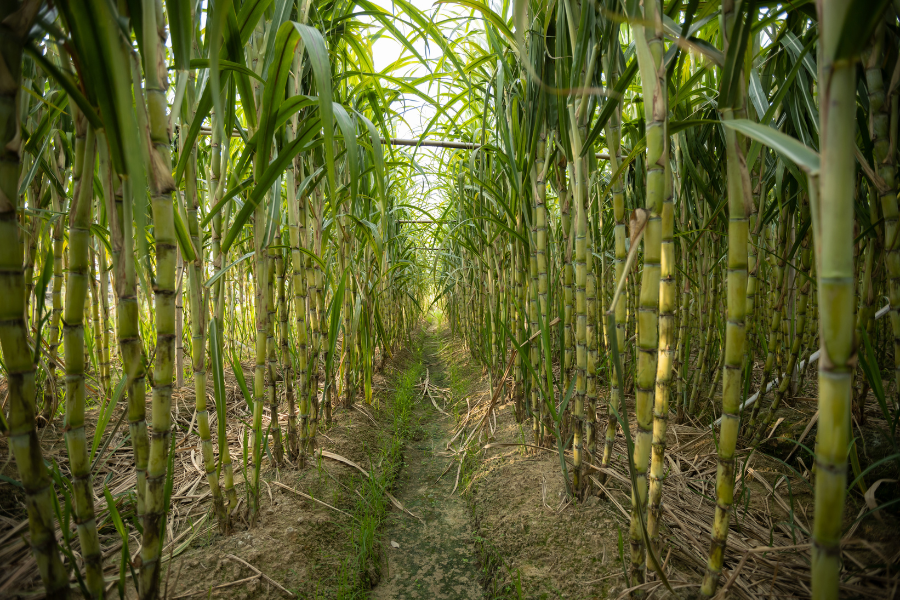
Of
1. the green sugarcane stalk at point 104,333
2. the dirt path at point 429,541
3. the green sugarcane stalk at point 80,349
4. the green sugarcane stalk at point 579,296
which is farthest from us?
the green sugarcane stalk at point 104,333

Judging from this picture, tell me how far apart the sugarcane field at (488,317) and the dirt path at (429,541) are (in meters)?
0.01

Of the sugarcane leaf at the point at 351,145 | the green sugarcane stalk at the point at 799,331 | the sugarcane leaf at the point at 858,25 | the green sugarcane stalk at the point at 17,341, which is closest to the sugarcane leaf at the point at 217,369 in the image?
the green sugarcane stalk at the point at 17,341

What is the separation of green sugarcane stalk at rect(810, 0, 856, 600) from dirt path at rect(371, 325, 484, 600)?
98 cm

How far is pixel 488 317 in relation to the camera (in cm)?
164

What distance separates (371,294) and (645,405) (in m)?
1.39

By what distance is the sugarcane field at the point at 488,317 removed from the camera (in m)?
0.47

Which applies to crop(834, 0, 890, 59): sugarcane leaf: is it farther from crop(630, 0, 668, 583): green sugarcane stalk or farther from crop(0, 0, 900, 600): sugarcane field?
crop(630, 0, 668, 583): green sugarcane stalk

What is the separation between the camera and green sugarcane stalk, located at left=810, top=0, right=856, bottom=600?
1.11ft

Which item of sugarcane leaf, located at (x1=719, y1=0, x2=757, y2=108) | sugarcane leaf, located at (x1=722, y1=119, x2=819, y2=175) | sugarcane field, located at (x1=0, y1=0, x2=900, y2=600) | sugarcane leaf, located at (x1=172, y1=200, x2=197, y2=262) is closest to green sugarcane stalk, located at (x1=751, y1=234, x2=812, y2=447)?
sugarcane field, located at (x1=0, y1=0, x2=900, y2=600)

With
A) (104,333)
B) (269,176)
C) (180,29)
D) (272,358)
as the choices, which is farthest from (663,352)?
(104,333)

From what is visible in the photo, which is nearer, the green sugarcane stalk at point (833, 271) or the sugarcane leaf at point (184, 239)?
the green sugarcane stalk at point (833, 271)

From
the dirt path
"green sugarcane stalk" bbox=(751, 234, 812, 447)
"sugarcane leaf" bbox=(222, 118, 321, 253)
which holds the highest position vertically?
"sugarcane leaf" bbox=(222, 118, 321, 253)

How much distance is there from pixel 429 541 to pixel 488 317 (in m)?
0.80

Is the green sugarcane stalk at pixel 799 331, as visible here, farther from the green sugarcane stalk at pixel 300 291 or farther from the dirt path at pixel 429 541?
the green sugarcane stalk at pixel 300 291
